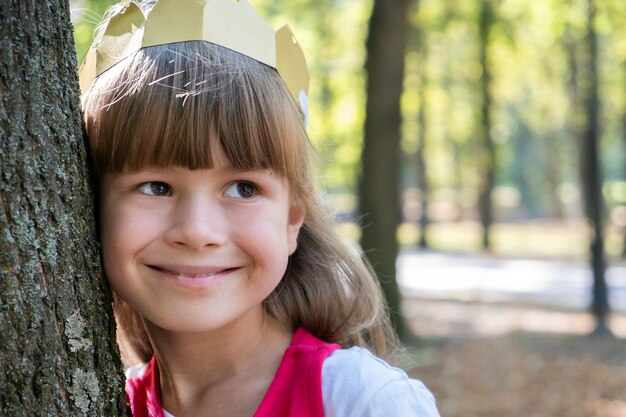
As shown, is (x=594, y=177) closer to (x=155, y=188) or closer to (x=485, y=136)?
(x=155, y=188)

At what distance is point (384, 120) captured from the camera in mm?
8695

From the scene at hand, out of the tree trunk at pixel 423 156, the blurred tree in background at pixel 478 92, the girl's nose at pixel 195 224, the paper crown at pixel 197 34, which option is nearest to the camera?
the girl's nose at pixel 195 224

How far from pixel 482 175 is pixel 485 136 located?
9.36ft

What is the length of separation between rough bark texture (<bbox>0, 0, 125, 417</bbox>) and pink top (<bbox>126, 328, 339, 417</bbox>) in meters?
0.36

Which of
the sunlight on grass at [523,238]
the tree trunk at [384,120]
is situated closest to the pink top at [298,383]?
the tree trunk at [384,120]

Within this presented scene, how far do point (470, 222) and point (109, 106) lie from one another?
3841cm

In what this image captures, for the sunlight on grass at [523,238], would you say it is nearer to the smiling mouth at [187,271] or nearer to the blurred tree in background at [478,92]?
the blurred tree in background at [478,92]

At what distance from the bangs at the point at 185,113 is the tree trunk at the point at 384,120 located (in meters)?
6.87

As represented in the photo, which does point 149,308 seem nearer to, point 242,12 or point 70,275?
point 70,275

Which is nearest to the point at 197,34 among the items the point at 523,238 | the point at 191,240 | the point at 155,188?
the point at 155,188

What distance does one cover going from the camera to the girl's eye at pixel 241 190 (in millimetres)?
1722

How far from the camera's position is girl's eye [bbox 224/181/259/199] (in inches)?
67.8

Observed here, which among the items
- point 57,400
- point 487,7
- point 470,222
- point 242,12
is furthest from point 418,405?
point 470,222

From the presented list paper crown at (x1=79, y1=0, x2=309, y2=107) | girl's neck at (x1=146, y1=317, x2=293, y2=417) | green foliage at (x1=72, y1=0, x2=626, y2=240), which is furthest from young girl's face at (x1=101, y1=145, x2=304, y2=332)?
green foliage at (x1=72, y1=0, x2=626, y2=240)
